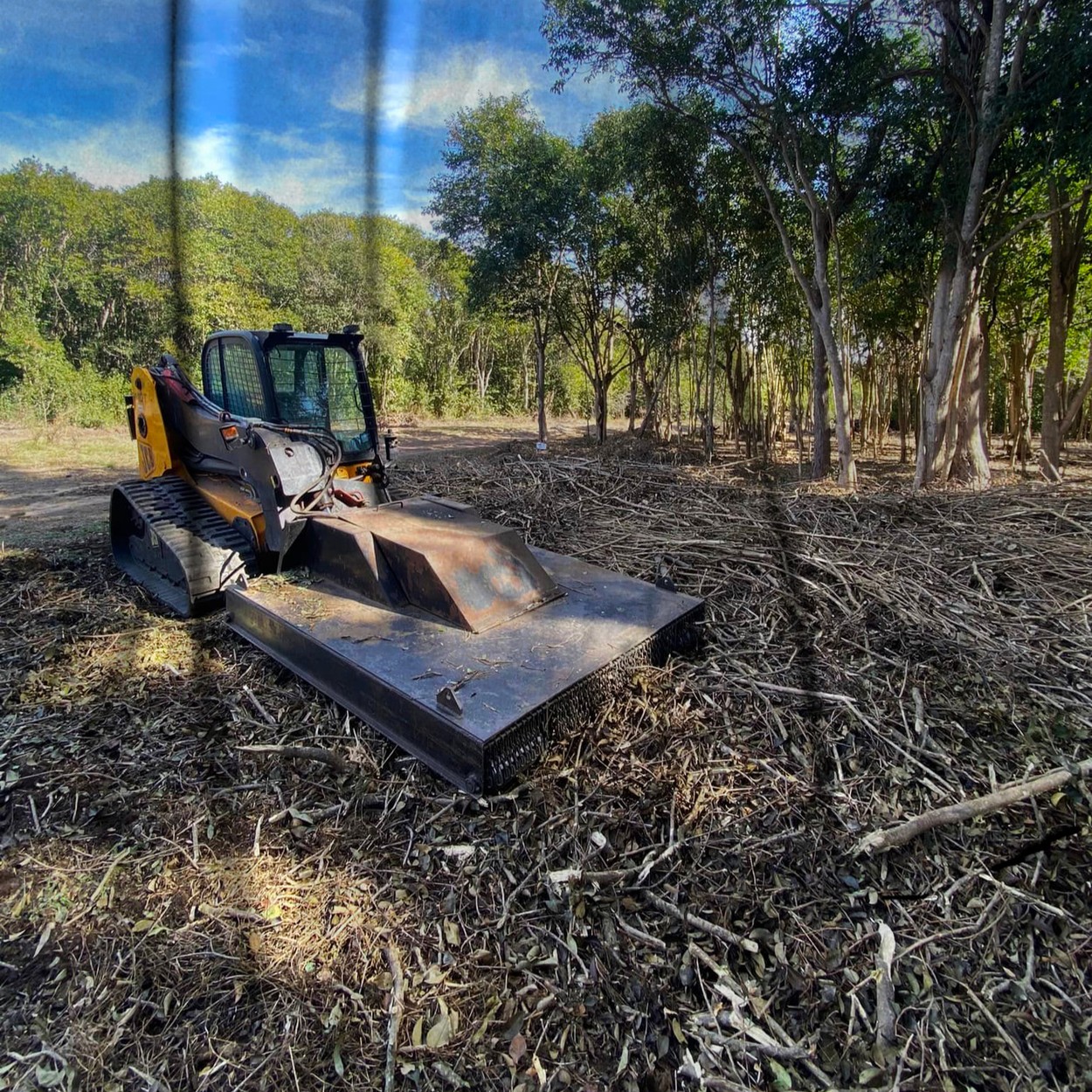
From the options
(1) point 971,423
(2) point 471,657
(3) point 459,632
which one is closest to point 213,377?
(3) point 459,632

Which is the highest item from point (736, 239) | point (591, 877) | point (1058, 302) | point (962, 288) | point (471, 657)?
point (736, 239)

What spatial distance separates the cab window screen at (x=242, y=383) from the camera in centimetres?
388

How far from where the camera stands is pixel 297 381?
13.0 ft

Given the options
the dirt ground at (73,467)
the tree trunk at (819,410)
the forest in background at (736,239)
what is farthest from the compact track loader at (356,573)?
the tree trunk at (819,410)

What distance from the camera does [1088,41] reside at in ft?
16.8

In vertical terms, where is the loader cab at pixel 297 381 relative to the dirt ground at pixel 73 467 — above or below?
above

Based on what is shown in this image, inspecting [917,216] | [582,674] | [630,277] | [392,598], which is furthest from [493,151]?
[582,674]

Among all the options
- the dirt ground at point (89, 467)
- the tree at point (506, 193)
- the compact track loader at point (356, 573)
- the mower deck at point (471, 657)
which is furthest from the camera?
the tree at point (506, 193)

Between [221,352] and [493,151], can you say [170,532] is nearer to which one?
[221,352]

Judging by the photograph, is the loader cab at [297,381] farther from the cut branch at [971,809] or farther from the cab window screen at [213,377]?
the cut branch at [971,809]

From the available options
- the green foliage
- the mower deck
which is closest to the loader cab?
the mower deck

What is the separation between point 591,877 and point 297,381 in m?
3.45

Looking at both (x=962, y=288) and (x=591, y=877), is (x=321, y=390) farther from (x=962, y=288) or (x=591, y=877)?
(x=962, y=288)

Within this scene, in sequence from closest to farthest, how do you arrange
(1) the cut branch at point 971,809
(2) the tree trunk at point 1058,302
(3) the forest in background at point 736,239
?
(1) the cut branch at point 971,809
(3) the forest in background at point 736,239
(2) the tree trunk at point 1058,302
